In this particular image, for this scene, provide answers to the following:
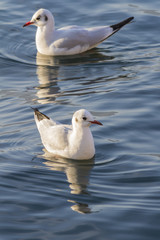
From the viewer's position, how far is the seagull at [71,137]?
855 cm

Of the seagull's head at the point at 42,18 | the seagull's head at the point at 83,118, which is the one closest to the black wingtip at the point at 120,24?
the seagull's head at the point at 42,18

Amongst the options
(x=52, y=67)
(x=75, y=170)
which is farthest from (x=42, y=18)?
(x=75, y=170)

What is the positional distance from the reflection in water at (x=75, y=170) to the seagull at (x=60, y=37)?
17.0ft

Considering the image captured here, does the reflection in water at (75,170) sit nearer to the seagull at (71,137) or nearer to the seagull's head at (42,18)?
the seagull at (71,137)

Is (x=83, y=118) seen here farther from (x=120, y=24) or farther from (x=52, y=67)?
(x=120, y=24)

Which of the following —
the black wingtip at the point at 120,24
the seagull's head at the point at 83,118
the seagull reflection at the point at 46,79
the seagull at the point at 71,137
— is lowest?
the seagull at the point at 71,137

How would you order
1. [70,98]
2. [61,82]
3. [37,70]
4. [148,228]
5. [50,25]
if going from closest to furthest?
[148,228]
[70,98]
[61,82]
[37,70]
[50,25]

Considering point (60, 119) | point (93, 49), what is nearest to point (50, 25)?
point (93, 49)

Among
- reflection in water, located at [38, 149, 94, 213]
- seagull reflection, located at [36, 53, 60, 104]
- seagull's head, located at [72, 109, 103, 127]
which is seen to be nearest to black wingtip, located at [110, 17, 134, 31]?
seagull reflection, located at [36, 53, 60, 104]

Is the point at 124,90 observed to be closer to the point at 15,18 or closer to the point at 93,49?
the point at 93,49

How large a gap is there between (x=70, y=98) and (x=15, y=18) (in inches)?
234

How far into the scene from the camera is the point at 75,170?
8453mm

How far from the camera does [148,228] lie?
677 cm

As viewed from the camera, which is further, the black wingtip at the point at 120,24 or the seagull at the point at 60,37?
the black wingtip at the point at 120,24
